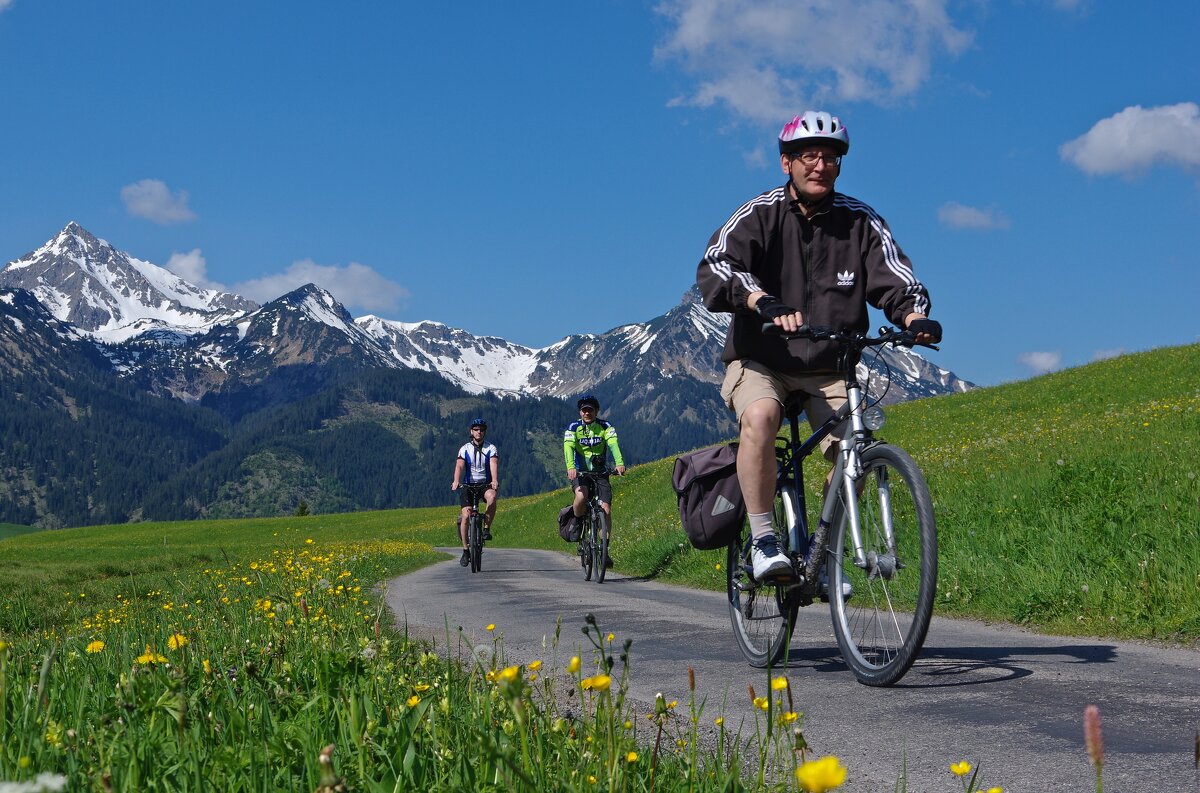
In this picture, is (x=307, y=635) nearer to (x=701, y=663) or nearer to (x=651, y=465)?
(x=701, y=663)

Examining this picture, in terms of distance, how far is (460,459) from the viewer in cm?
1906

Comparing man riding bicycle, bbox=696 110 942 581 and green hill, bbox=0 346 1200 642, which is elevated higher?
man riding bicycle, bbox=696 110 942 581

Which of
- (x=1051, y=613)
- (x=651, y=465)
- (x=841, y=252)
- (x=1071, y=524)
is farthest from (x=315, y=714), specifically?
(x=651, y=465)

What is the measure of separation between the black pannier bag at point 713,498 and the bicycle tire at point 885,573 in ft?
2.81

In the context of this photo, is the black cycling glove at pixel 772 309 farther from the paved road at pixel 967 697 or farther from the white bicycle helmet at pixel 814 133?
the paved road at pixel 967 697

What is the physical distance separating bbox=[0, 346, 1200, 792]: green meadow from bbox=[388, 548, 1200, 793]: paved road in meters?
0.22

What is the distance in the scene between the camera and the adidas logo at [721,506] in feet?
19.6

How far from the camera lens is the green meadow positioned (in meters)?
2.49

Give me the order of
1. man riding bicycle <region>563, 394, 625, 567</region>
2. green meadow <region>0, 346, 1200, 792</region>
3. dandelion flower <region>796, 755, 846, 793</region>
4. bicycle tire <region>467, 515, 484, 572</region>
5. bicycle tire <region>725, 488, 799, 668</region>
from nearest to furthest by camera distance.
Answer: dandelion flower <region>796, 755, 846, 793</region> < green meadow <region>0, 346, 1200, 792</region> < bicycle tire <region>725, 488, 799, 668</region> < man riding bicycle <region>563, 394, 625, 567</region> < bicycle tire <region>467, 515, 484, 572</region>

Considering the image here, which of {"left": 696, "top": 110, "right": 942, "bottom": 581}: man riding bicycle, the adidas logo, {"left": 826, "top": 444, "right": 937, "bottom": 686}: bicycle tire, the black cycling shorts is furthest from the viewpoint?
the black cycling shorts

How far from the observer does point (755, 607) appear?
608 cm

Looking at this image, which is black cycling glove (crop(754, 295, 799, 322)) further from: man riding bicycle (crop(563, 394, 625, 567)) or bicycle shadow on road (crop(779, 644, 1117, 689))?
man riding bicycle (crop(563, 394, 625, 567))

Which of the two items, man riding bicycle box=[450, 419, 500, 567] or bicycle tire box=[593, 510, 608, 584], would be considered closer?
bicycle tire box=[593, 510, 608, 584]

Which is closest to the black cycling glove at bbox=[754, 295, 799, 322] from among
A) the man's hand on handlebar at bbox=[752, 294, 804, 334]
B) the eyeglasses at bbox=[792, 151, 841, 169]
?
the man's hand on handlebar at bbox=[752, 294, 804, 334]
